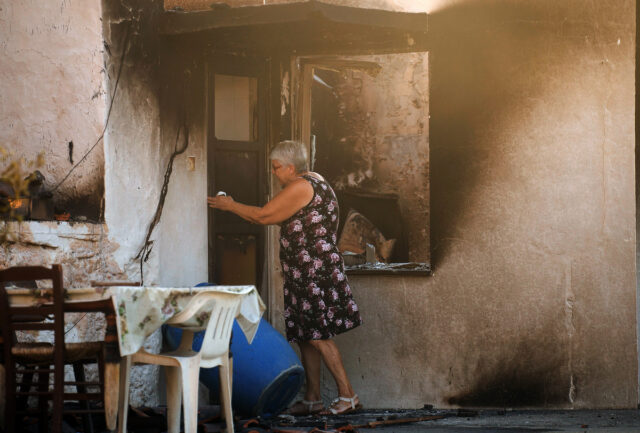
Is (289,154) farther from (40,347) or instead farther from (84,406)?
(40,347)

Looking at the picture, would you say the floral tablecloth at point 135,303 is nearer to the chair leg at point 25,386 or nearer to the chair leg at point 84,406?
the chair leg at point 25,386

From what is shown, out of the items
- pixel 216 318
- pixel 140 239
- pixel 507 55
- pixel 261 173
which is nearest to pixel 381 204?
pixel 261 173

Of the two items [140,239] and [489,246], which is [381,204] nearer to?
[489,246]

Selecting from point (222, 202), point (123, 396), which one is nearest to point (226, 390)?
point (123, 396)

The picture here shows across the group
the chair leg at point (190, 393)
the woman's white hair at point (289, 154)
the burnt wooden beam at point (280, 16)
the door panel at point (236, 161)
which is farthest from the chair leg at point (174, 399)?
the burnt wooden beam at point (280, 16)

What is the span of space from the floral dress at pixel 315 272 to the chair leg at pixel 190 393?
62.9 inches

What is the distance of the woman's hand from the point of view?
6.29 metres

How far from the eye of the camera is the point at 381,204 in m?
7.01

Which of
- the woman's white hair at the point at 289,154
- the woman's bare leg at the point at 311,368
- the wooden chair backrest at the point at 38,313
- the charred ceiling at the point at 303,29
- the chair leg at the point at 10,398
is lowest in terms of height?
the woman's bare leg at the point at 311,368

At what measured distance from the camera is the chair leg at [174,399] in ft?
15.7

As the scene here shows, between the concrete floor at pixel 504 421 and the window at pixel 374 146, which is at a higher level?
the window at pixel 374 146

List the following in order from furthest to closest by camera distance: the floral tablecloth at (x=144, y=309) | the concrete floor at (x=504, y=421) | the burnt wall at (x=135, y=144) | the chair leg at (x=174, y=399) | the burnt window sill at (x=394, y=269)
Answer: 1. the burnt window sill at (x=394, y=269)
2. the burnt wall at (x=135, y=144)
3. the concrete floor at (x=504, y=421)
4. the chair leg at (x=174, y=399)
5. the floral tablecloth at (x=144, y=309)

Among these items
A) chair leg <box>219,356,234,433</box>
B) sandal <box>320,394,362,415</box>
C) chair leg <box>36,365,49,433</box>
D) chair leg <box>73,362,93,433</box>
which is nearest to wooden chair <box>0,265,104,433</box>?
chair leg <box>36,365,49,433</box>

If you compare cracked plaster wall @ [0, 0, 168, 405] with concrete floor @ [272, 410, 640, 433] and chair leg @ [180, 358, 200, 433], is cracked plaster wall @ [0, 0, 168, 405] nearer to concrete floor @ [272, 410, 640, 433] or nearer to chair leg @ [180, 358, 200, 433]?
chair leg @ [180, 358, 200, 433]
